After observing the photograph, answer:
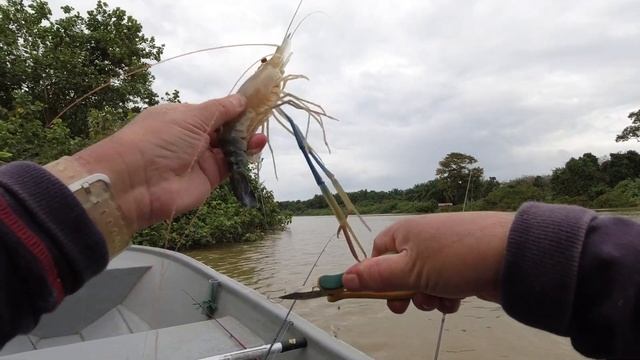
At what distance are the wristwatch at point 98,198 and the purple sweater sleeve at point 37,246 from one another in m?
0.17

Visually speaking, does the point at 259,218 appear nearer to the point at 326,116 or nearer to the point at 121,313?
the point at 121,313

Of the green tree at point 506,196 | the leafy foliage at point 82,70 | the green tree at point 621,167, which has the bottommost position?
the green tree at point 506,196

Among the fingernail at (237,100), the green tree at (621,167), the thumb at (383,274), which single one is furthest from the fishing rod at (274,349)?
the green tree at (621,167)

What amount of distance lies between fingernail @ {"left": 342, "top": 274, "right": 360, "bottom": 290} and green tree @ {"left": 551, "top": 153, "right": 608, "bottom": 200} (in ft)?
87.3

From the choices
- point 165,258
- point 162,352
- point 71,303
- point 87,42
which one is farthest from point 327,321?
point 87,42

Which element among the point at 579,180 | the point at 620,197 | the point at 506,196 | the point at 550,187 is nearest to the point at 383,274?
the point at 506,196

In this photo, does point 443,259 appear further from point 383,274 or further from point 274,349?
point 274,349

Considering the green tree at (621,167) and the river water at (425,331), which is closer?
the river water at (425,331)

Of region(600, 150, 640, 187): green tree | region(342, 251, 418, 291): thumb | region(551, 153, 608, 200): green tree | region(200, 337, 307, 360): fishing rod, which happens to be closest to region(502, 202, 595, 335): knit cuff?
region(342, 251, 418, 291): thumb

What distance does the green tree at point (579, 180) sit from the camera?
2477 cm

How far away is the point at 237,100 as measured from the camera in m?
1.74

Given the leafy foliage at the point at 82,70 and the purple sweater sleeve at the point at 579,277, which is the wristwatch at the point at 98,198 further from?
the leafy foliage at the point at 82,70

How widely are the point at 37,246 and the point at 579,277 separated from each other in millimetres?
1021

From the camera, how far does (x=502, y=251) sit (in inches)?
32.6
